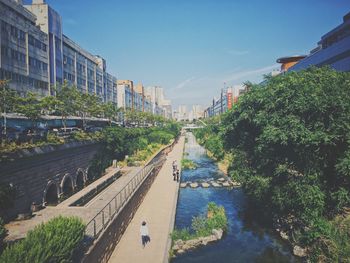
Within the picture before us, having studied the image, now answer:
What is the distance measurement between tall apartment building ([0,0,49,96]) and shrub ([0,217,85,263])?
27.9 metres

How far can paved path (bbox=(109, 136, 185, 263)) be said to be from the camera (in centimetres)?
1659

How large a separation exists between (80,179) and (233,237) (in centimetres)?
2041

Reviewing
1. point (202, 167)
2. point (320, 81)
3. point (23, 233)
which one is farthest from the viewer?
point (202, 167)

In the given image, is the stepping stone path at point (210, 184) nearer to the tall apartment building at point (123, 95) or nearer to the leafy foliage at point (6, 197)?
the leafy foliage at point (6, 197)

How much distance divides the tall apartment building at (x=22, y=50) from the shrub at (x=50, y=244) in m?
27.9

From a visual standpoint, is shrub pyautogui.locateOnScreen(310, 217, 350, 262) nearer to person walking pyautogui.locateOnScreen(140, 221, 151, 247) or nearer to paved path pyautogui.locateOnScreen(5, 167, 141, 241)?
person walking pyautogui.locateOnScreen(140, 221, 151, 247)

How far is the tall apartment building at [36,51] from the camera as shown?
126 feet

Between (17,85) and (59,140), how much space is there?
64.1 ft

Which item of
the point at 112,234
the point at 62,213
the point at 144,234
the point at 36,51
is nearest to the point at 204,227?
the point at 144,234

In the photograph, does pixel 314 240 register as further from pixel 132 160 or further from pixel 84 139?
pixel 132 160

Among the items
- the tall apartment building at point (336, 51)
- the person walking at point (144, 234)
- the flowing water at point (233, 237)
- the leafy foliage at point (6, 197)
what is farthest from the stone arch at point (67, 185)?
the tall apartment building at point (336, 51)

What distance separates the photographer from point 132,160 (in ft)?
156

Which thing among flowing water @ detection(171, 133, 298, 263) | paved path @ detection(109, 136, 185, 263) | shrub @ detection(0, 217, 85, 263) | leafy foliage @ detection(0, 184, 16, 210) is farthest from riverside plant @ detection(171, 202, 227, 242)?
leafy foliage @ detection(0, 184, 16, 210)

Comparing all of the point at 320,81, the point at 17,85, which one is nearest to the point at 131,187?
the point at 320,81
